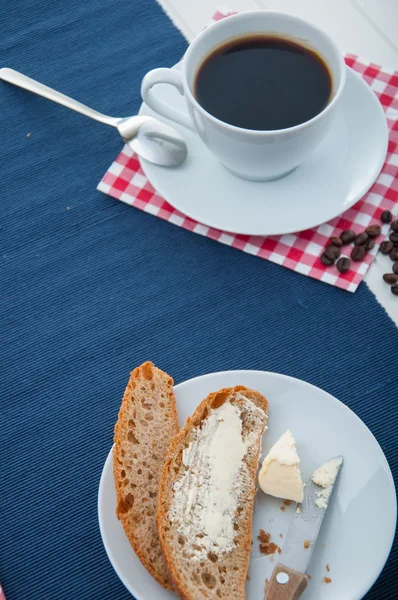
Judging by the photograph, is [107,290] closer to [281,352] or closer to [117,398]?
[117,398]

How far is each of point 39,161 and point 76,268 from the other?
0.28m

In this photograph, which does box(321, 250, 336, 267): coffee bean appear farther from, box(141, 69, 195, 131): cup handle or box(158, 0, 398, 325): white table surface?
box(158, 0, 398, 325): white table surface

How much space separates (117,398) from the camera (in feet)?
4.62

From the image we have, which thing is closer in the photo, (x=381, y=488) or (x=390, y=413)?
(x=381, y=488)

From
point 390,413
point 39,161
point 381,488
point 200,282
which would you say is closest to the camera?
point 381,488

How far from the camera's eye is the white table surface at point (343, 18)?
5.24 ft

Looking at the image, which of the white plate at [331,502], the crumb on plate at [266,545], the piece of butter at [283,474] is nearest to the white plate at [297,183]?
the white plate at [331,502]

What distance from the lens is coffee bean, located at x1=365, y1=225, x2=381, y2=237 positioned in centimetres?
143

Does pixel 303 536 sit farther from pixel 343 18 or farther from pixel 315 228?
pixel 343 18

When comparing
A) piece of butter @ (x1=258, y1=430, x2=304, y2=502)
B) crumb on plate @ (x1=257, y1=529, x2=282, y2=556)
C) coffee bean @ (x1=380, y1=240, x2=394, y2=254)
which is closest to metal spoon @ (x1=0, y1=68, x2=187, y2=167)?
coffee bean @ (x1=380, y1=240, x2=394, y2=254)

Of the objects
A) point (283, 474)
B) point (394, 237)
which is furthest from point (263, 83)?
point (283, 474)

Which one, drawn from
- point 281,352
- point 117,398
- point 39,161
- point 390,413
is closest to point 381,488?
point 390,413

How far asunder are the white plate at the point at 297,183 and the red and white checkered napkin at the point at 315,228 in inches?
2.9

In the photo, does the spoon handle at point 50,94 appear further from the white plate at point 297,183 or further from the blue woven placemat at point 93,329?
the white plate at point 297,183
